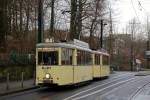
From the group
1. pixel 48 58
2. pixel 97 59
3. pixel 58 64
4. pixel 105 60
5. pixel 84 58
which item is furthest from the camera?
pixel 105 60

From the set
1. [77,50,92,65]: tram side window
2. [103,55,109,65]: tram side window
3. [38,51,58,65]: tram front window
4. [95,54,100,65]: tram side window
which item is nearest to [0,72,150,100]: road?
[38,51,58,65]: tram front window

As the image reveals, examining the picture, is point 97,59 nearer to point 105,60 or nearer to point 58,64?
point 105,60

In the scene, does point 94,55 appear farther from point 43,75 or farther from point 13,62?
point 43,75

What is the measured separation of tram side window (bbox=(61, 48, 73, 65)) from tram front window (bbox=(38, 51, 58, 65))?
501 mm

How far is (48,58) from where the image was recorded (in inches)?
1110

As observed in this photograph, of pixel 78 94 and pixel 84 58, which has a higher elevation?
pixel 84 58

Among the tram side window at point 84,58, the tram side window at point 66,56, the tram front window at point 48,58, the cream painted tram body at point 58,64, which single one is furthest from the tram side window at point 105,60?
the tram front window at point 48,58

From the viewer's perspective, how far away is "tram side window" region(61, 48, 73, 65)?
28422 mm

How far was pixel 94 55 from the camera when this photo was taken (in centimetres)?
3884

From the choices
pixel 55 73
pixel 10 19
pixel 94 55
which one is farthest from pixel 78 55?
pixel 10 19

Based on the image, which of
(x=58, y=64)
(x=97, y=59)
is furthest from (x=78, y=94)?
(x=97, y=59)

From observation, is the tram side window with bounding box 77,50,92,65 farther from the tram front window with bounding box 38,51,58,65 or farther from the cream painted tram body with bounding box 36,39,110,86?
the tram front window with bounding box 38,51,58,65

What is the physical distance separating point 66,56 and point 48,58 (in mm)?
1335

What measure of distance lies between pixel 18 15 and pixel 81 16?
33.0 ft
